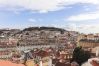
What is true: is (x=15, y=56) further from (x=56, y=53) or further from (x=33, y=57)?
(x=56, y=53)

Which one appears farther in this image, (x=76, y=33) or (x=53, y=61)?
(x=76, y=33)

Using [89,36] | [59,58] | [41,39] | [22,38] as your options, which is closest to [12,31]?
[22,38]

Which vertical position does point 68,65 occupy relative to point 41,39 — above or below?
below

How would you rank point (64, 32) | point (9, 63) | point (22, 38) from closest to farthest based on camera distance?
point (9, 63) → point (22, 38) → point (64, 32)

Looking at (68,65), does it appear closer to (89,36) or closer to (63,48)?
(63,48)

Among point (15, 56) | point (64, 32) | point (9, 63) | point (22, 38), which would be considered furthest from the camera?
point (64, 32)

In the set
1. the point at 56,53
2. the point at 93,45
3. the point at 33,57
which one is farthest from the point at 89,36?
the point at 33,57
